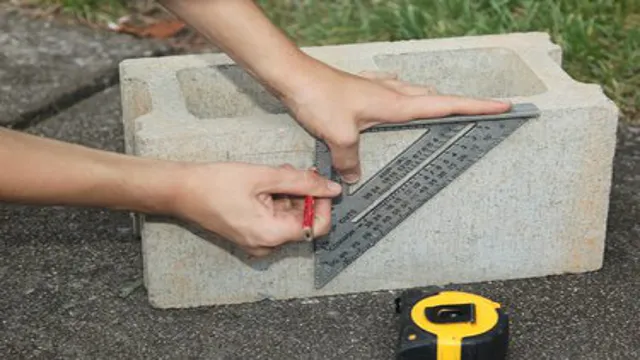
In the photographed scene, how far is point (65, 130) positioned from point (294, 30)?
28.5 inches

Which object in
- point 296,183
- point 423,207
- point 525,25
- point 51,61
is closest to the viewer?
point 296,183

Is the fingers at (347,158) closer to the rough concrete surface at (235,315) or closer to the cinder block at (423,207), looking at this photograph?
the cinder block at (423,207)

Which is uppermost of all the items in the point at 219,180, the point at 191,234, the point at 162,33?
the point at 219,180

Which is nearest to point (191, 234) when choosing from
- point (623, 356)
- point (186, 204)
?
point (186, 204)

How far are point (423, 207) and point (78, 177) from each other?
0.61 metres

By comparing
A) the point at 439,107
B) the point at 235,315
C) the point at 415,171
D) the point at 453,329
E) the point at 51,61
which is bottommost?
the point at 51,61

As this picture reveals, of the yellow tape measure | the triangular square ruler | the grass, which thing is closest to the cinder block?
the triangular square ruler

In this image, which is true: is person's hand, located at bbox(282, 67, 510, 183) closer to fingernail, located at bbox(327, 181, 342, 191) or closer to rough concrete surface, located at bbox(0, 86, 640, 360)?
fingernail, located at bbox(327, 181, 342, 191)

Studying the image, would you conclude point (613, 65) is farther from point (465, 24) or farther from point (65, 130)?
point (65, 130)

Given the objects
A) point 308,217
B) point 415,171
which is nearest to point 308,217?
point 308,217

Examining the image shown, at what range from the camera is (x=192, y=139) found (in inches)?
92.0

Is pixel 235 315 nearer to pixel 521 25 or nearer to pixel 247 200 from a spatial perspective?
pixel 247 200

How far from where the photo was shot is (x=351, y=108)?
2.35 m

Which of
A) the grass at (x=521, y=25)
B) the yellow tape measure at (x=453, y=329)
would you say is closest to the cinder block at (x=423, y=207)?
the yellow tape measure at (x=453, y=329)
